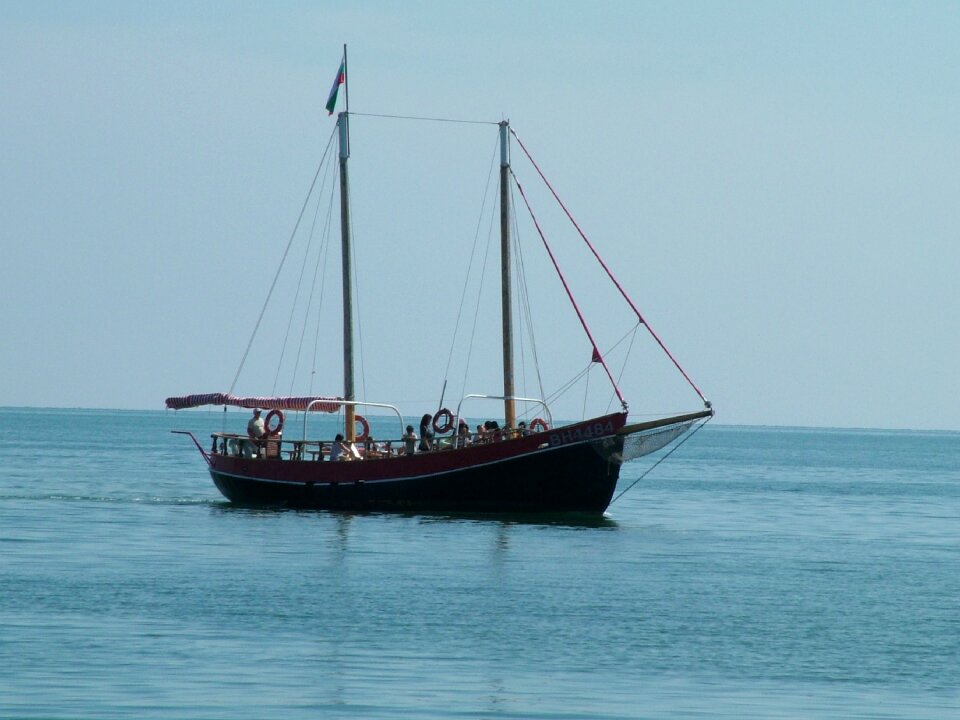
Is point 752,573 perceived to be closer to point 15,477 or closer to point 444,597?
point 444,597

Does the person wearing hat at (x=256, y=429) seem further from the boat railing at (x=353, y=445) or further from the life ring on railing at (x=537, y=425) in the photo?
the life ring on railing at (x=537, y=425)

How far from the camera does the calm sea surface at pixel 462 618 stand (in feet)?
72.1

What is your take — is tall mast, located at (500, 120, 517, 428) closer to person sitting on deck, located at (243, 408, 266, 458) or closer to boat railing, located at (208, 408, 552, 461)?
boat railing, located at (208, 408, 552, 461)

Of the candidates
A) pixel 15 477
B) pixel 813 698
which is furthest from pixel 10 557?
pixel 15 477

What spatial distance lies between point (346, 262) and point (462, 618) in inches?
1049

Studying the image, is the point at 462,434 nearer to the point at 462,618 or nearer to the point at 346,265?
the point at 346,265

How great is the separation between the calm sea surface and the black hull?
0.67 m

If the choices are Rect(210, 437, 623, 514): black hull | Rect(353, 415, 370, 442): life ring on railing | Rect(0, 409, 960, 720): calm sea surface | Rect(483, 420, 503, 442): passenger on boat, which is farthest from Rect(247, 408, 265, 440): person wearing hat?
Rect(483, 420, 503, 442): passenger on boat

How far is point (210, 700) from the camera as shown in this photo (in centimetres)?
2127

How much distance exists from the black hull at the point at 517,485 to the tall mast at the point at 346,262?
12.8 feet

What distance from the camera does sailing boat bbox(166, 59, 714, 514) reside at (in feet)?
155

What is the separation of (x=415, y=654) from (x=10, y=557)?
1586 centimetres

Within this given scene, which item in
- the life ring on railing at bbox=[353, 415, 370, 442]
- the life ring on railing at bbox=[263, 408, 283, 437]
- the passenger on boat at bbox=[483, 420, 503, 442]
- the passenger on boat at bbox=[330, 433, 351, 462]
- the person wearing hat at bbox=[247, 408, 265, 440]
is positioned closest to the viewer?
the passenger on boat at bbox=[483, 420, 503, 442]

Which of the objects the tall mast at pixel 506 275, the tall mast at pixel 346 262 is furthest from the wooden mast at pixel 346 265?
the tall mast at pixel 506 275
